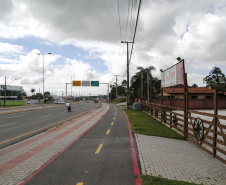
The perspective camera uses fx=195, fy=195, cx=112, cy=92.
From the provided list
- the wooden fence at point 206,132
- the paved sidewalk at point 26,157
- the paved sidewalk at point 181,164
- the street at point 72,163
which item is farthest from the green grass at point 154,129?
the paved sidewalk at point 26,157

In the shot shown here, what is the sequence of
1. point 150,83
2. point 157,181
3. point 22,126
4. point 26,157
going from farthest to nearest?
point 150,83 → point 22,126 → point 26,157 → point 157,181

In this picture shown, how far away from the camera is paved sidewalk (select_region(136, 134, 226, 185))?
4.73 metres

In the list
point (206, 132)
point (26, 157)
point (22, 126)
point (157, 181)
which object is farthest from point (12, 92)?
point (157, 181)

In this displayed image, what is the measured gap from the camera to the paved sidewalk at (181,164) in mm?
4730

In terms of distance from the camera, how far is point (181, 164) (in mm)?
5633

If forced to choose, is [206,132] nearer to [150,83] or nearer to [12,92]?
[150,83]

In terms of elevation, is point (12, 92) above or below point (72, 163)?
above

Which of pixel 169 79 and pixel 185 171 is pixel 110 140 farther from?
pixel 169 79

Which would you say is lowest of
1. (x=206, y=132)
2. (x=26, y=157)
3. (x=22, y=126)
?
(x=22, y=126)

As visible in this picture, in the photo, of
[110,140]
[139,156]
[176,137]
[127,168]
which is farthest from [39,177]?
[176,137]

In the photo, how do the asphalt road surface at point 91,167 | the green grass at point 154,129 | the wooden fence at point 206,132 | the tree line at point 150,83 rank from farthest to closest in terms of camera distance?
1. the tree line at point 150,83
2. the green grass at point 154,129
3. the wooden fence at point 206,132
4. the asphalt road surface at point 91,167

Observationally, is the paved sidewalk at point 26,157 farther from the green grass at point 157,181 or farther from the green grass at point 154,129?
the green grass at point 154,129

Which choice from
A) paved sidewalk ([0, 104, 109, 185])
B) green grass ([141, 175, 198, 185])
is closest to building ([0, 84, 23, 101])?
paved sidewalk ([0, 104, 109, 185])

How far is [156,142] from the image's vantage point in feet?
27.7
